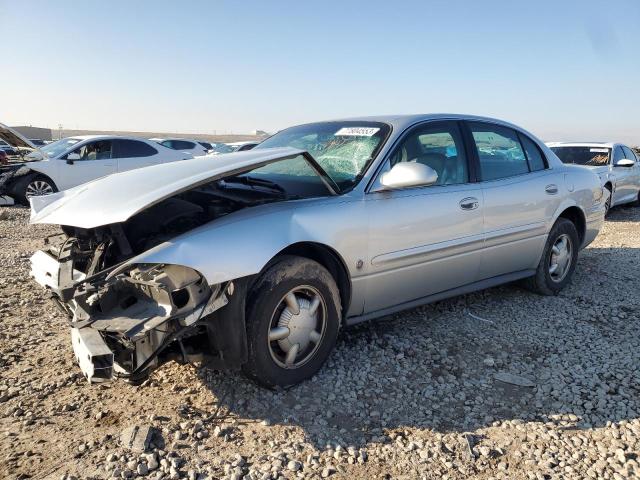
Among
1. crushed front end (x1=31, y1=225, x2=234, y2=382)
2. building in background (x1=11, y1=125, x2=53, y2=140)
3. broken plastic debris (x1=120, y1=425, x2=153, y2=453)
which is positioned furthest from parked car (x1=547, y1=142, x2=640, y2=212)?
building in background (x1=11, y1=125, x2=53, y2=140)

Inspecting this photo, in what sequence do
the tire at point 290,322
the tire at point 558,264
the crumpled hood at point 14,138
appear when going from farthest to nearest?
the crumpled hood at point 14,138
the tire at point 558,264
the tire at point 290,322

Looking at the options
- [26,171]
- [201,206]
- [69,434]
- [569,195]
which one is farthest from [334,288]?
[26,171]

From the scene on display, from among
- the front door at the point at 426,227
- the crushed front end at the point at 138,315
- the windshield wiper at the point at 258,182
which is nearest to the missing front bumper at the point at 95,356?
the crushed front end at the point at 138,315

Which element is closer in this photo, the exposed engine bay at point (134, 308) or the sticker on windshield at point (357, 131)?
the exposed engine bay at point (134, 308)

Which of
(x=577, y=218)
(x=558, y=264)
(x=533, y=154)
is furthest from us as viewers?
(x=577, y=218)

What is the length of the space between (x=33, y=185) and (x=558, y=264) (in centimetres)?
992

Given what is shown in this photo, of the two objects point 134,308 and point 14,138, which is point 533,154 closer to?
point 134,308

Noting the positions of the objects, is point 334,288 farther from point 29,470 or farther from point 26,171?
point 26,171

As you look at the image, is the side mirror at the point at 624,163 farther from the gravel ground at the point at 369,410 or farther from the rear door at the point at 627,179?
the gravel ground at the point at 369,410

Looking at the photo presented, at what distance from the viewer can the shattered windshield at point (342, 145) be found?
351cm

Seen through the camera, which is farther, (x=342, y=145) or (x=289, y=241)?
(x=342, y=145)

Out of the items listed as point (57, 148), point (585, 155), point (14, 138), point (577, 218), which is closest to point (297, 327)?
point (577, 218)

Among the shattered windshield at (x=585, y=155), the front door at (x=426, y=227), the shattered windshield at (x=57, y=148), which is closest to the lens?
the front door at (x=426, y=227)

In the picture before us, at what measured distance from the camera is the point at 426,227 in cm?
351
